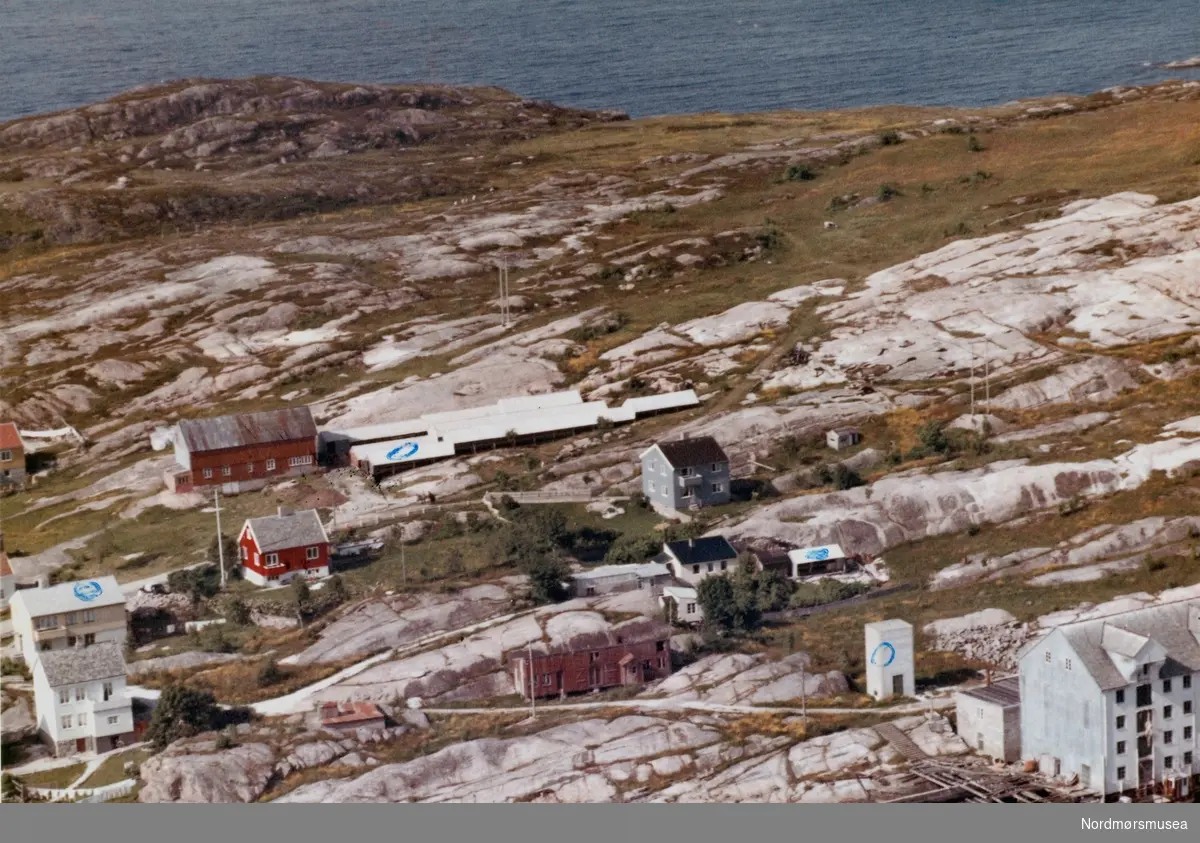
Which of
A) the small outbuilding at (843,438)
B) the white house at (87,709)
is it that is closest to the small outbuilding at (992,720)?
the small outbuilding at (843,438)

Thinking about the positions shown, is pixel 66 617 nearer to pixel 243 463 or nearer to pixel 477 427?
pixel 243 463

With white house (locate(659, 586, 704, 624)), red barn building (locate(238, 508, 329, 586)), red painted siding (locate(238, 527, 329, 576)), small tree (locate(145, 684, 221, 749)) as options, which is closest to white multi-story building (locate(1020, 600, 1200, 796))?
white house (locate(659, 586, 704, 624))

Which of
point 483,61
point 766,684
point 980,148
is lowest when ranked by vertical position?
point 766,684

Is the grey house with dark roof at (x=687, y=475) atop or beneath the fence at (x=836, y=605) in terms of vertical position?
atop

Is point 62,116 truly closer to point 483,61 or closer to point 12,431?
point 483,61

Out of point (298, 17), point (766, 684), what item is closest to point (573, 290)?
point (298, 17)

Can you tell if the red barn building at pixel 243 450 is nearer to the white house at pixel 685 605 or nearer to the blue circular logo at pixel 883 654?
the white house at pixel 685 605

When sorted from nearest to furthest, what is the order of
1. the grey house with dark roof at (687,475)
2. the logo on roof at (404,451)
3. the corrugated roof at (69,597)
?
the corrugated roof at (69,597)
the grey house with dark roof at (687,475)
the logo on roof at (404,451)
